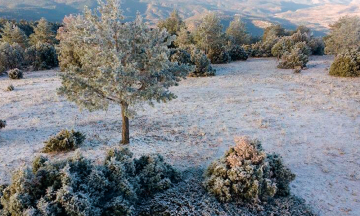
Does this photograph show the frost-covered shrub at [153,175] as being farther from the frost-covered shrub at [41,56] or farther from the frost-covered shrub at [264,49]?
the frost-covered shrub at [264,49]

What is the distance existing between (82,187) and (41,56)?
28119mm

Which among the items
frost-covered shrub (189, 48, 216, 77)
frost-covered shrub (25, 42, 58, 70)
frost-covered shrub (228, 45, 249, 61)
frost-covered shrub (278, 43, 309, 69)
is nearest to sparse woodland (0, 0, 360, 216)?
frost-covered shrub (189, 48, 216, 77)

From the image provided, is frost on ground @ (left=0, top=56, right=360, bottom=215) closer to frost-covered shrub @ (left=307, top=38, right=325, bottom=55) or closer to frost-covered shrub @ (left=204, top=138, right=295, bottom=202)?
frost-covered shrub @ (left=204, top=138, right=295, bottom=202)

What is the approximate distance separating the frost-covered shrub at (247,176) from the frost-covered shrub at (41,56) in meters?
28.1

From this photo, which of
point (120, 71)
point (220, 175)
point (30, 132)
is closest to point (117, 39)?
point (120, 71)

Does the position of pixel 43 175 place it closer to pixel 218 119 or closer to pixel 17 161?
pixel 17 161

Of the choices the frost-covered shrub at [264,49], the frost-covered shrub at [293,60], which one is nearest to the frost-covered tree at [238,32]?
the frost-covered shrub at [264,49]

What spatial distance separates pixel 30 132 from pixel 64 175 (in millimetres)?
7753

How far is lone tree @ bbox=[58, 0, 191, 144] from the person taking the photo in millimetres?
8977

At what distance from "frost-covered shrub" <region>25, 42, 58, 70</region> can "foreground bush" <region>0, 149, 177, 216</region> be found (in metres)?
26.2

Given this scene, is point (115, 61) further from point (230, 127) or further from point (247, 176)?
point (230, 127)

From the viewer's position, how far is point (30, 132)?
494 inches

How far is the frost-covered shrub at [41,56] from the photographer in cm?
2947

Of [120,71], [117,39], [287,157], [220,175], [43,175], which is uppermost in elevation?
[117,39]
